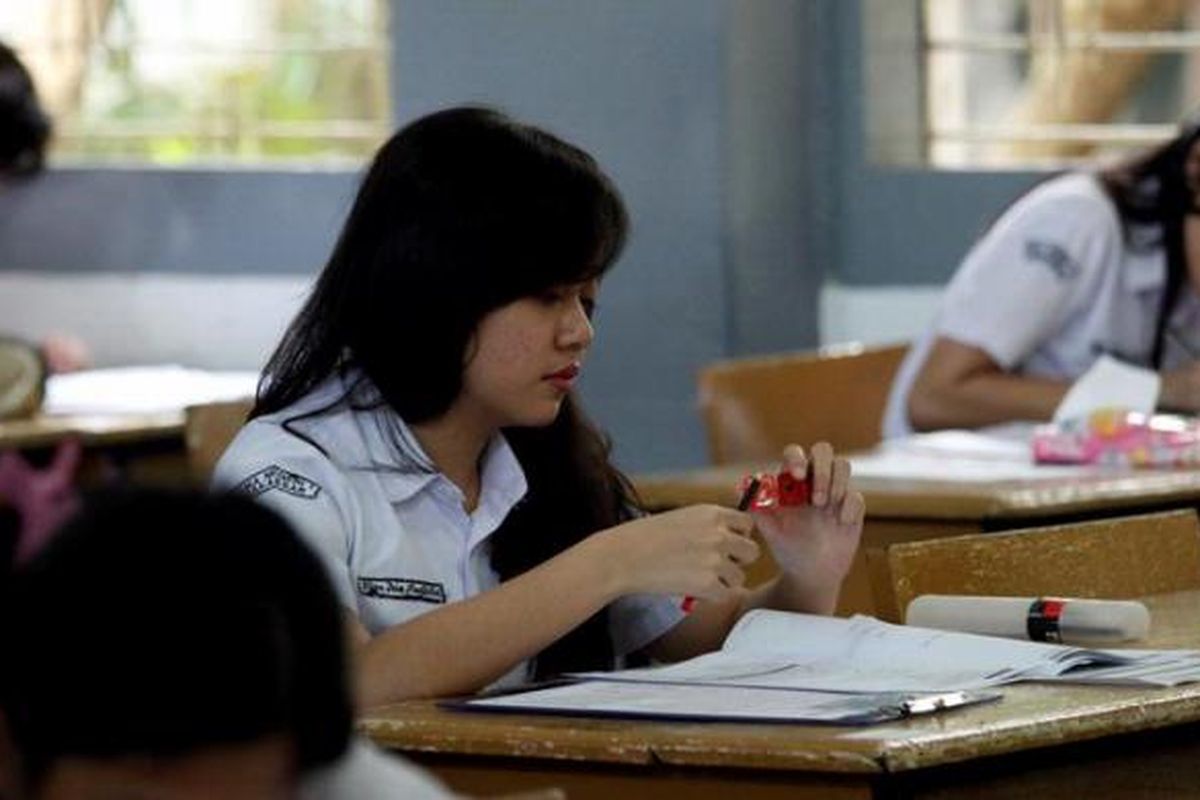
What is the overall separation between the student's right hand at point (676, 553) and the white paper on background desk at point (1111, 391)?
81.1 inches

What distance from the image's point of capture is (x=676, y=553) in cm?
279

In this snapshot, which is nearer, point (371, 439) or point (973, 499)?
point (371, 439)

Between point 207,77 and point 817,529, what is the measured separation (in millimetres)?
4133

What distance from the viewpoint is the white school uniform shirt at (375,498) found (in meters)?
2.91

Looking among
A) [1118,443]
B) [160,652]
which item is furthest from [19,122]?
[160,652]

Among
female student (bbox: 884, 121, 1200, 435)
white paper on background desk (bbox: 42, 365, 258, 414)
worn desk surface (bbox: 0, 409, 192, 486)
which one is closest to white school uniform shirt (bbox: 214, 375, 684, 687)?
female student (bbox: 884, 121, 1200, 435)

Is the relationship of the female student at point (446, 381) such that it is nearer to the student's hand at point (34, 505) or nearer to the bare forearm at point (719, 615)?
the bare forearm at point (719, 615)

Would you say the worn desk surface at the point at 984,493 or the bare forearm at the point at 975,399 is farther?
the bare forearm at the point at 975,399

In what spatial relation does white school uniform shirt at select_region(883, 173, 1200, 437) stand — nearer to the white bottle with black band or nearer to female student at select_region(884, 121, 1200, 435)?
female student at select_region(884, 121, 1200, 435)

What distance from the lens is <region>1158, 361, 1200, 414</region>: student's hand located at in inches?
201

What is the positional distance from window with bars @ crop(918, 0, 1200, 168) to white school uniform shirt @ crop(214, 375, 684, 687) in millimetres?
3297

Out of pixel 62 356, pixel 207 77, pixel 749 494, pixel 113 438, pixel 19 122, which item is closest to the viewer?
pixel 749 494

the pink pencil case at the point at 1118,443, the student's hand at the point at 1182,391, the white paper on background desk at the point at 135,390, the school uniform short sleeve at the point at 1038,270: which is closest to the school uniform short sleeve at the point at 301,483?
the pink pencil case at the point at 1118,443

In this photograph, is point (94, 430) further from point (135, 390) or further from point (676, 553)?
point (676, 553)
